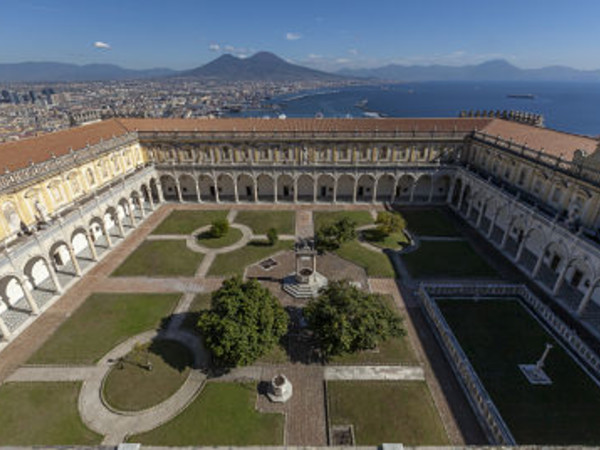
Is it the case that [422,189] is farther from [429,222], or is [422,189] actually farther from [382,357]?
[382,357]

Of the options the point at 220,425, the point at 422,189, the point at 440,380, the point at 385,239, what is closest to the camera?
the point at 220,425

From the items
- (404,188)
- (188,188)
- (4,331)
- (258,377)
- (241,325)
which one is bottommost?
(258,377)

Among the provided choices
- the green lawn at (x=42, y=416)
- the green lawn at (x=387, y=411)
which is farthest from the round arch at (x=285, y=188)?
the green lawn at (x=42, y=416)

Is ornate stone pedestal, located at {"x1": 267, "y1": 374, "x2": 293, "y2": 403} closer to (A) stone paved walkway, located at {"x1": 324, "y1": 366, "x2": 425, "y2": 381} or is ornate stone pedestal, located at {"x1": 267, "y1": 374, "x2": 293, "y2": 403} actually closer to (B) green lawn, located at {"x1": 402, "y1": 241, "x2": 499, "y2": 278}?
(A) stone paved walkway, located at {"x1": 324, "y1": 366, "x2": 425, "y2": 381}

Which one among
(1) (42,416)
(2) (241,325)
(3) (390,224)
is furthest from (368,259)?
(1) (42,416)

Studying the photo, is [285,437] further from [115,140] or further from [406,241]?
[115,140]

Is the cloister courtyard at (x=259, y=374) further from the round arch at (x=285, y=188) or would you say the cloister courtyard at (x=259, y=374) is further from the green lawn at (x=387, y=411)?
the round arch at (x=285, y=188)

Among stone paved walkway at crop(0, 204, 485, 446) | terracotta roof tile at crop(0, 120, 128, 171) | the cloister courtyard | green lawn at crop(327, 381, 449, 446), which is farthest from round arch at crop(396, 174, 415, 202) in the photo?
terracotta roof tile at crop(0, 120, 128, 171)
